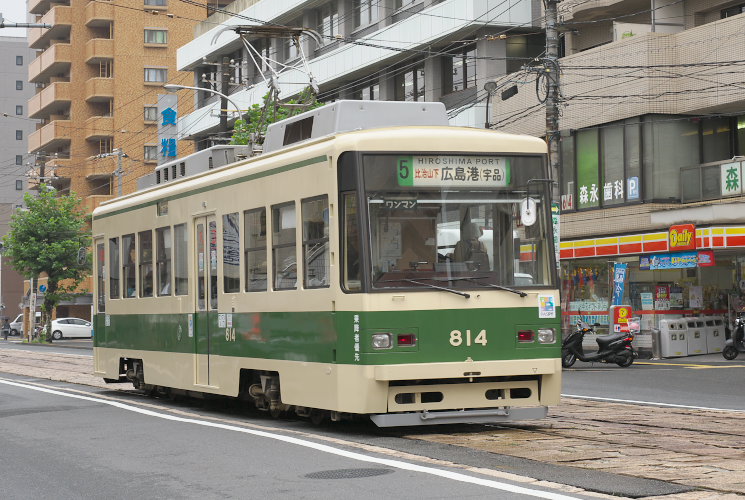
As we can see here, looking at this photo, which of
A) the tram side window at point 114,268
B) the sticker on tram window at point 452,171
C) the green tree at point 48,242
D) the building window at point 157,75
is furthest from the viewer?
the building window at point 157,75

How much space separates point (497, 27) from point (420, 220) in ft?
88.2

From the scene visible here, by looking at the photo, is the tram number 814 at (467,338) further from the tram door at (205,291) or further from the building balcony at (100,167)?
the building balcony at (100,167)

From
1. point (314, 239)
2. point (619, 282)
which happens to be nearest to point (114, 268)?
point (314, 239)

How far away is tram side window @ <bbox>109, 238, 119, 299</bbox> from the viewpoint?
19188 mm

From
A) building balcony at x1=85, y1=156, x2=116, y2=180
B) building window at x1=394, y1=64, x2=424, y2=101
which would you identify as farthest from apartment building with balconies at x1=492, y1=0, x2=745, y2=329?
building balcony at x1=85, y1=156, x2=116, y2=180

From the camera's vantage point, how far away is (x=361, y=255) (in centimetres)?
1202

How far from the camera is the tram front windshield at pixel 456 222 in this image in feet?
39.9

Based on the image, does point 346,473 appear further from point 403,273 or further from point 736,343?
point 736,343

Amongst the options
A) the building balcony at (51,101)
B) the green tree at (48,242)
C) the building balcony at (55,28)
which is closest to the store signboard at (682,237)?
the green tree at (48,242)

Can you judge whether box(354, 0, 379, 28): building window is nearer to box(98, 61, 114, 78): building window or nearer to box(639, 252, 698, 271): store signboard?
box(639, 252, 698, 271): store signboard

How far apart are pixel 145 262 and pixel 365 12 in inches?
1141

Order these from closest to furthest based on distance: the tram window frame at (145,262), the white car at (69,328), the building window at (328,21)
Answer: the tram window frame at (145,262) → the building window at (328,21) → the white car at (69,328)

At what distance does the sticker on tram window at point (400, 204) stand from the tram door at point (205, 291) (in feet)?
12.1

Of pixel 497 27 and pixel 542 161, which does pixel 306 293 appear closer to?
pixel 542 161
